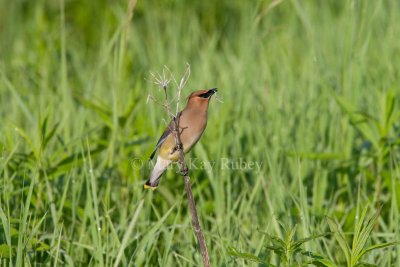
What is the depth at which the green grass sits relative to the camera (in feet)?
9.75

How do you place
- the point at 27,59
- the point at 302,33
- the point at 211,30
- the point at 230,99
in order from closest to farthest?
the point at 230,99 < the point at 27,59 < the point at 302,33 < the point at 211,30

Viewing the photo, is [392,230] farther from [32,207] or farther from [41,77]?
[41,77]

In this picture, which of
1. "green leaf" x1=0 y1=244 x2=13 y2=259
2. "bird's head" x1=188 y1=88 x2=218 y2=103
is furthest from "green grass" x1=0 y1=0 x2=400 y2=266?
"bird's head" x1=188 y1=88 x2=218 y2=103

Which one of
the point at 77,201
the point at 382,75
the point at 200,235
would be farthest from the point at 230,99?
the point at 200,235

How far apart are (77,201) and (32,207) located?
23 cm

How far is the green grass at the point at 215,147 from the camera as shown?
297 cm

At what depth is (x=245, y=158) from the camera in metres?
3.93

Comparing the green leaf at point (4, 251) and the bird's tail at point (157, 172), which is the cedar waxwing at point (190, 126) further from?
the green leaf at point (4, 251)

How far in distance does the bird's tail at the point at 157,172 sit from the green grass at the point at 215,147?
73 mm

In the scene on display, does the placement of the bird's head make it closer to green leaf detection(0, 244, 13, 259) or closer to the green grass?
the green grass

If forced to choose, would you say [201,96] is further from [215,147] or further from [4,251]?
[215,147]

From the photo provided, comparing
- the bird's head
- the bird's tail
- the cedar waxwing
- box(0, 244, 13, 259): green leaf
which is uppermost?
the bird's head

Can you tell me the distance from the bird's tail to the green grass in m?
0.07

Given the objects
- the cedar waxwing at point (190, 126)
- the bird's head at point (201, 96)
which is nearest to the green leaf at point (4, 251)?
the cedar waxwing at point (190, 126)
